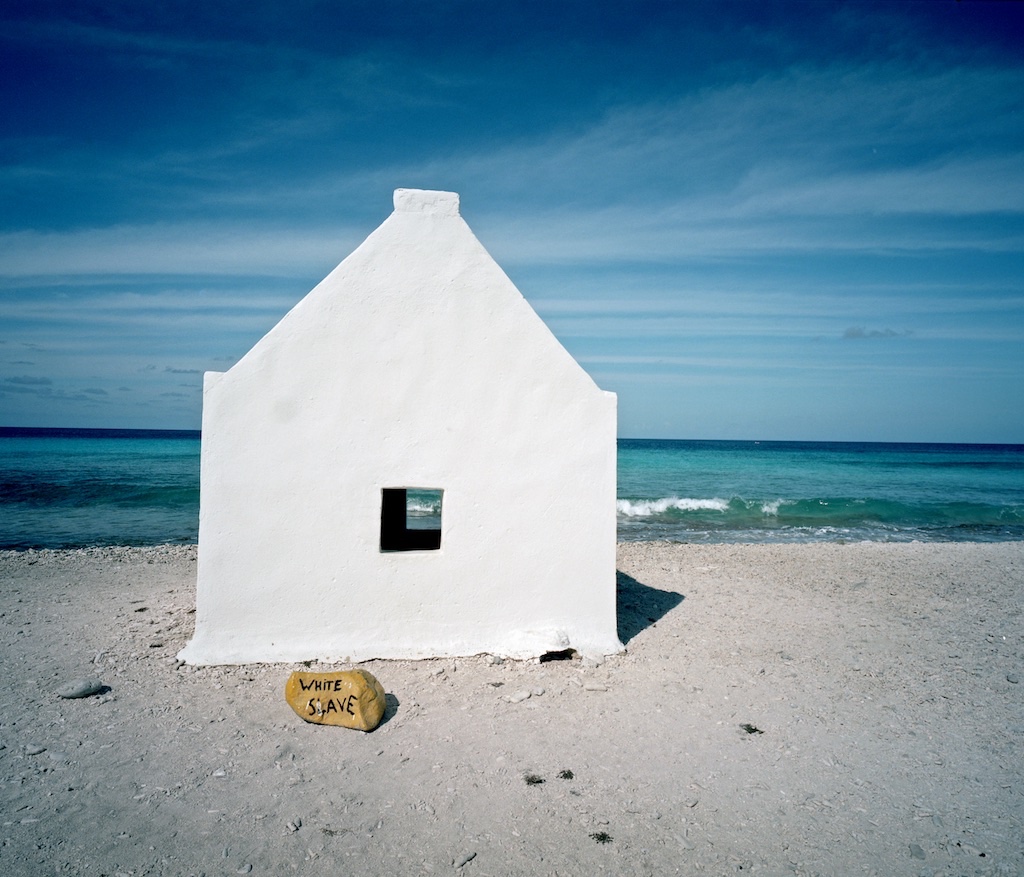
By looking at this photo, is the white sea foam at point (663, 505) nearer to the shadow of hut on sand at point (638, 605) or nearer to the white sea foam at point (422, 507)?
the white sea foam at point (422, 507)

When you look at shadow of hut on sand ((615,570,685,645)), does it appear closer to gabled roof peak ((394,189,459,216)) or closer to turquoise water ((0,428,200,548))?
gabled roof peak ((394,189,459,216))

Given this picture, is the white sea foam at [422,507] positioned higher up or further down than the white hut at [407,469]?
further down

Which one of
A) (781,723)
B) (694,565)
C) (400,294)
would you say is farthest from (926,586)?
(400,294)

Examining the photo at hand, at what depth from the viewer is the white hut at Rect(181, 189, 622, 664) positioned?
253 inches

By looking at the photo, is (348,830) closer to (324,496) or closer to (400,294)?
(324,496)

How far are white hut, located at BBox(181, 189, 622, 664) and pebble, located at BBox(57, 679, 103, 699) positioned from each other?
844 millimetres

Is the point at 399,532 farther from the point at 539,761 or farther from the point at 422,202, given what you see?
the point at 539,761

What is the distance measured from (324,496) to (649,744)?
3.83 meters

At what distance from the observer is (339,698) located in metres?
5.54

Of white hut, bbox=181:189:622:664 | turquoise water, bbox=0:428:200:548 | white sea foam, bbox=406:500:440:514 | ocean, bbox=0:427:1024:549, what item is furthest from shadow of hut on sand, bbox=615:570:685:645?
white sea foam, bbox=406:500:440:514

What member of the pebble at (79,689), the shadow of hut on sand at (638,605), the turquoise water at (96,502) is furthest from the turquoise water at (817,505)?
the pebble at (79,689)

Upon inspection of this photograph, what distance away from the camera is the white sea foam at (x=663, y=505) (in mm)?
24031

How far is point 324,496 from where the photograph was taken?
21.3 feet

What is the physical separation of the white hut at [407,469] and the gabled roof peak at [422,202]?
2 centimetres
